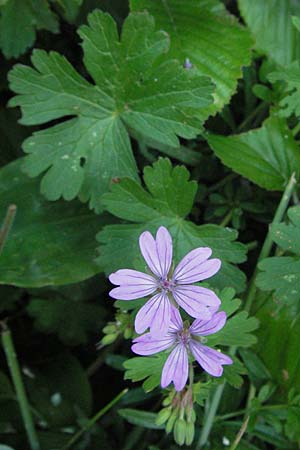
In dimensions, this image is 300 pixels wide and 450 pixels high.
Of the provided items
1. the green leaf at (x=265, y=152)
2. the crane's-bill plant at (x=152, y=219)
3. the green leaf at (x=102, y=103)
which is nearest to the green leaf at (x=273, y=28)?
the crane's-bill plant at (x=152, y=219)

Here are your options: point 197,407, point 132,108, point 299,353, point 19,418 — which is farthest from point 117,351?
point 132,108

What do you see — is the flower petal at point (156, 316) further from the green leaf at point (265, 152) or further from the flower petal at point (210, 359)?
the green leaf at point (265, 152)

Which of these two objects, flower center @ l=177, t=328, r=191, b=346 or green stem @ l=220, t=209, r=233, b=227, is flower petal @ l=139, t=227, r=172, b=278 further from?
green stem @ l=220, t=209, r=233, b=227

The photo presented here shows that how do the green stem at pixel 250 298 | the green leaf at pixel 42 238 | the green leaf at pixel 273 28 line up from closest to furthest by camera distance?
the green stem at pixel 250 298 < the green leaf at pixel 42 238 < the green leaf at pixel 273 28

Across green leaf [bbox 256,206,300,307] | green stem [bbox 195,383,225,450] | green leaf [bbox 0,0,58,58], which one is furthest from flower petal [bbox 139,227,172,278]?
green leaf [bbox 0,0,58,58]

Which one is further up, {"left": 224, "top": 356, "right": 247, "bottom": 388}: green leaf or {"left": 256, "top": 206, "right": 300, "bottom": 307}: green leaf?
{"left": 256, "top": 206, "right": 300, "bottom": 307}: green leaf

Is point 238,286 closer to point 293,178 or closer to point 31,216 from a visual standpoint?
point 293,178

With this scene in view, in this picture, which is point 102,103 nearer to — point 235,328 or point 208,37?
point 208,37
